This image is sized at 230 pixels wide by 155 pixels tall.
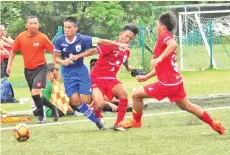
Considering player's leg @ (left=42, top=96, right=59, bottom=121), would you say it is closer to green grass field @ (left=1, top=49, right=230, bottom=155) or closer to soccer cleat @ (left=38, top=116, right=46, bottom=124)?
green grass field @ (left=1, top=49, right=230, bottom=155)

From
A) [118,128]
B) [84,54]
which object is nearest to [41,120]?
[84,54]

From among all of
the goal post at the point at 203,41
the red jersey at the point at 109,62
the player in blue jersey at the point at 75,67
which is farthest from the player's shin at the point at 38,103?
the goal post at the point at 203,41

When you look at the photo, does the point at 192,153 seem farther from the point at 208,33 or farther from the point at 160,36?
the point at 208,33

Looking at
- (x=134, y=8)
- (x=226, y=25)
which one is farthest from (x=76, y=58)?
(x=134, y=8)

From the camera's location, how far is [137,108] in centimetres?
947

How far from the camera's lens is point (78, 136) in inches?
369

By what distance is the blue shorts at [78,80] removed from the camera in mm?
10258

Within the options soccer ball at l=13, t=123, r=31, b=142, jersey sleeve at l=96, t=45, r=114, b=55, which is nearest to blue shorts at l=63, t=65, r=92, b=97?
jersey sleeve at l=96, t=45, r=114, b=55

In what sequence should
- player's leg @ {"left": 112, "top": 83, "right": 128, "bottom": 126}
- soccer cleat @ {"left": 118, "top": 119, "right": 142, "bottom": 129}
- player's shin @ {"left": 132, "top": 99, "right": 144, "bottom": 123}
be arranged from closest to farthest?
1. player's shin @ {"left": 132, "top": 99, "right": 144, "bottom": 123}
2. soccer cleat @ {"left": 118, "top": 119, "right": 142, "bottom": 129}
3. player's leg @ {"left": 112, "top": 83, "right": 128, "bottom": 126}

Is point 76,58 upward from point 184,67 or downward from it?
upward

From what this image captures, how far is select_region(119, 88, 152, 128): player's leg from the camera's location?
9219mm

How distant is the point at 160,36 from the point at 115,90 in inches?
67.5

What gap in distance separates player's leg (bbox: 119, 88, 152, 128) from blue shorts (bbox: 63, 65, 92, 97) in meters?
0.91

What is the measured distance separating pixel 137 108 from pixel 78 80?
4.13 ft
